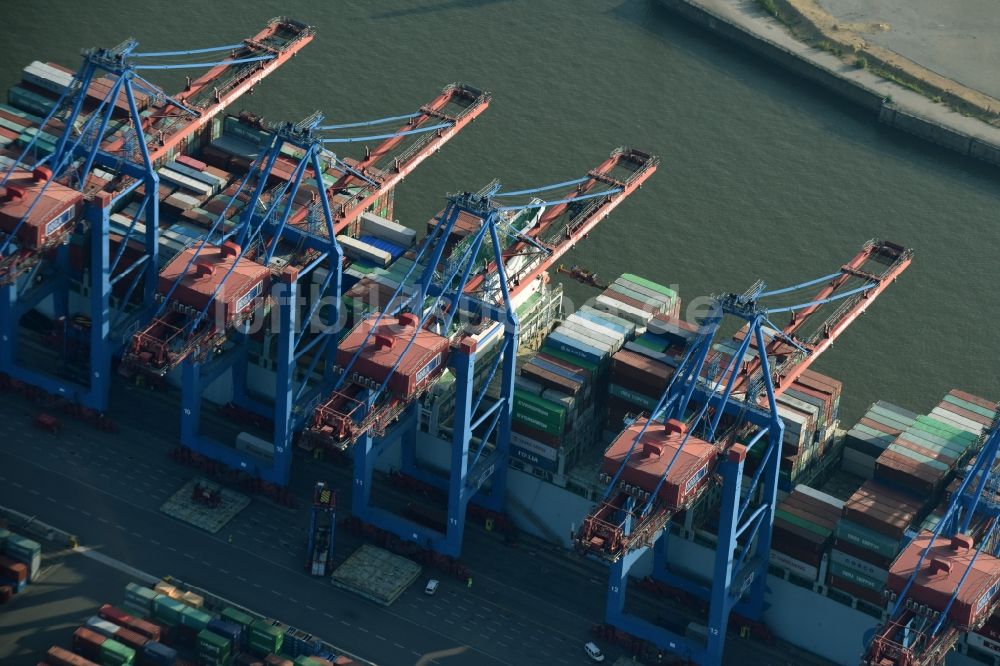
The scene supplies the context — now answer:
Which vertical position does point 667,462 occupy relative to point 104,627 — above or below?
above

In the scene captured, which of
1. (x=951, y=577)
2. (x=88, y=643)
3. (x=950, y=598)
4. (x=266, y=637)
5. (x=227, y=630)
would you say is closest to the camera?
(x=950, y=598)

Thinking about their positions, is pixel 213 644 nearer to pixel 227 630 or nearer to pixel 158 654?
pixel 227 630

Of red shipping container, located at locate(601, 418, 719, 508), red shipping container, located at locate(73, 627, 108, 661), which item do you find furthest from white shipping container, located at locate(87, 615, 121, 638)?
red shipping container, located at locate(601, 418, 719, 508)

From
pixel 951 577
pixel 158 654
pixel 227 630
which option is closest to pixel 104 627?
pixel 158 654

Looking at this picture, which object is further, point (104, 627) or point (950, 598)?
point (104, 627)

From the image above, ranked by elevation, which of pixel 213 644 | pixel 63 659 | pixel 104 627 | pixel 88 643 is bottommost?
pixel 63 659

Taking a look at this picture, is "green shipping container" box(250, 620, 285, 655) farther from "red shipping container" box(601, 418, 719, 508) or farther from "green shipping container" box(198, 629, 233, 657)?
"red shipping container" box(601, 418, 719, 508)

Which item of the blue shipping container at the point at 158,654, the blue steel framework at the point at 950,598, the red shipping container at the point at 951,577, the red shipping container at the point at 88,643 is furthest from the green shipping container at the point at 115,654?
the red shipping container at the point at 951,577
